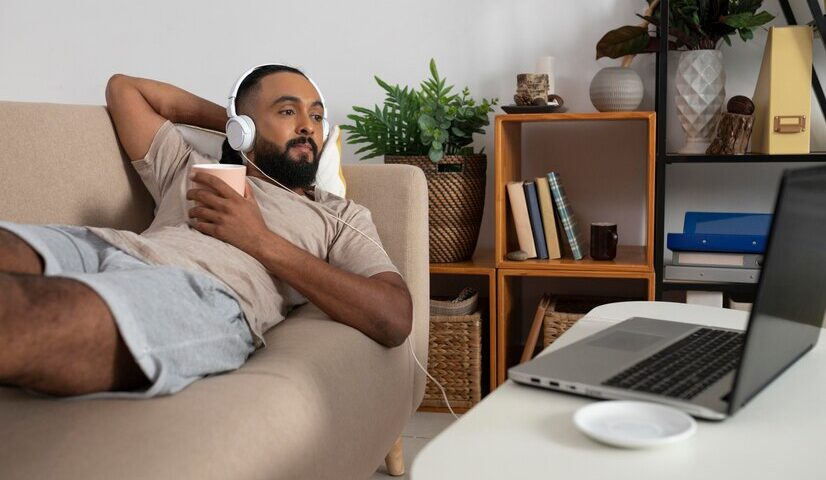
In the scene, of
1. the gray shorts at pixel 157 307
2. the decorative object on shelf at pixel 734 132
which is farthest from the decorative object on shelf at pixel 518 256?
the gray shorts at pixel 157 307

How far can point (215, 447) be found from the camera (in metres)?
1.06

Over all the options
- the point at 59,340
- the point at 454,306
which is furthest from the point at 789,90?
the point at 59,340

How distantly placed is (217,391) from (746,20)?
1.71m

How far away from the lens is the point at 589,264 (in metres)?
2.33

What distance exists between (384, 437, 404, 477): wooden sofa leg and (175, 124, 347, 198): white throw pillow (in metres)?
0.60

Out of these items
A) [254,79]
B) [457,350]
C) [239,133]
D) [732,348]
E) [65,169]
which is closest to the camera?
[732,348]

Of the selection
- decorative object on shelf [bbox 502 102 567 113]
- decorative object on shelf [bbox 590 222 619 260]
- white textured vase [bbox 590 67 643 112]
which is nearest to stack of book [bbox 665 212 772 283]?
decorative object on shelf [bbox 590 222 619 260]

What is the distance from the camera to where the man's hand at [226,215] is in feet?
5.13

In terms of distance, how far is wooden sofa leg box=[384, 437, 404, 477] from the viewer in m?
1.98

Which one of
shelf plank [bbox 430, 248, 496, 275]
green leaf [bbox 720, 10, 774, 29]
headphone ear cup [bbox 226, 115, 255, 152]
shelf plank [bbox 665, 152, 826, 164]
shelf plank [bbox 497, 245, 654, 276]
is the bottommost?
shelf plank [bbox 430, 248, 496, 275]

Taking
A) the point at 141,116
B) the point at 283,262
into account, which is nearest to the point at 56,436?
the point at 283,262

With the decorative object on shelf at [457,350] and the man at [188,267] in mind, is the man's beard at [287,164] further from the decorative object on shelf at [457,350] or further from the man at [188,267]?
the decorative object on shelf at [457,350]

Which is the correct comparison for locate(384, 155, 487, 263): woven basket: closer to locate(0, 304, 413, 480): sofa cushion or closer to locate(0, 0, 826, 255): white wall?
locate(0, 0, 826, 255): white wall

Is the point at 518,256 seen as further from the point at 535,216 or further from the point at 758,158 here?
the point at 758,158
